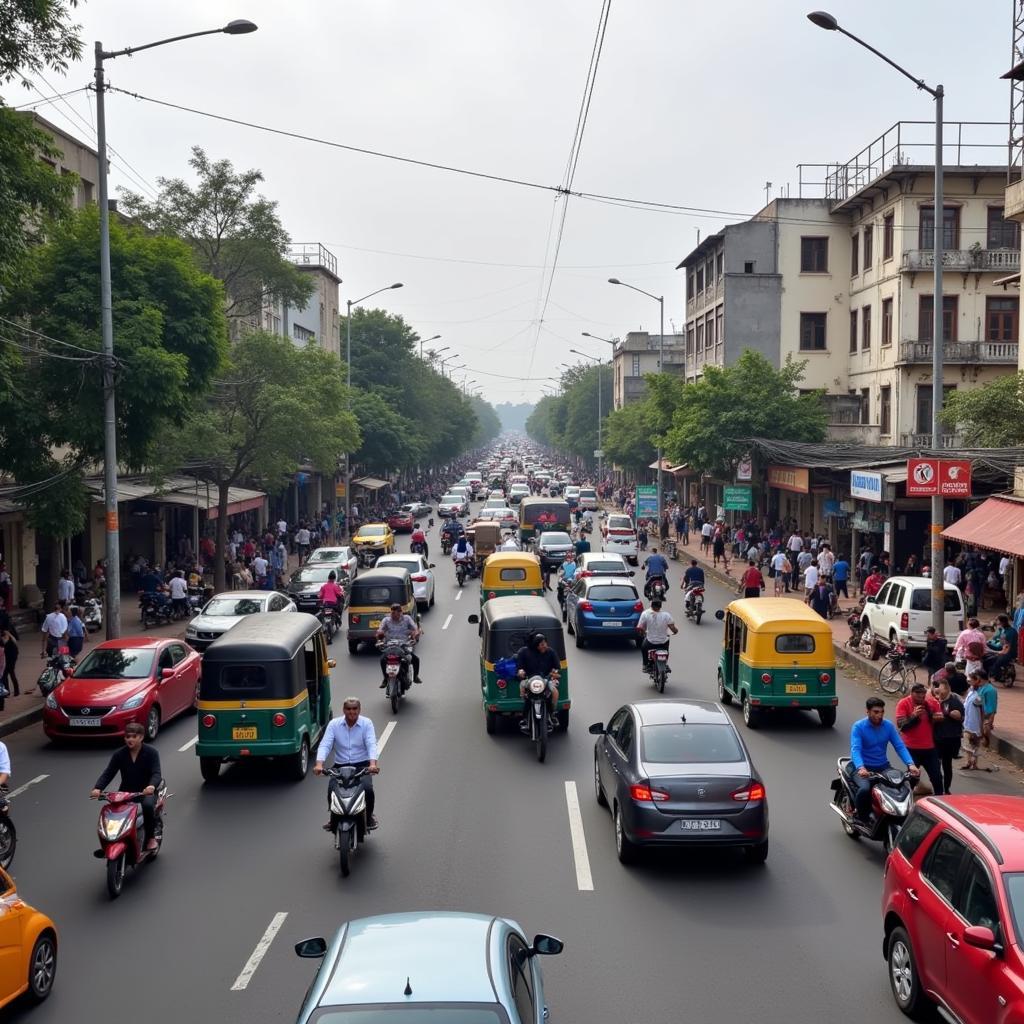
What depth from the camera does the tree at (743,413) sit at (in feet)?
147

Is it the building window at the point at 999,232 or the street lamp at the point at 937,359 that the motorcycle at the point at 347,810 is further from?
the building window at the point at 999,232

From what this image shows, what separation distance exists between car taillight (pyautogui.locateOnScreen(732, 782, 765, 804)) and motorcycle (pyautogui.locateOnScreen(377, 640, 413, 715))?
9.63m

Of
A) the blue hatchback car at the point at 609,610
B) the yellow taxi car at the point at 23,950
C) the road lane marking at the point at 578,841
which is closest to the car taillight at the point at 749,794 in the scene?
Result: the road lane marking at the point at 578,841

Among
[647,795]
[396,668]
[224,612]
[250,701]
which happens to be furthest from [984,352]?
[647,795]

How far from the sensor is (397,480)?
9800 centimetres

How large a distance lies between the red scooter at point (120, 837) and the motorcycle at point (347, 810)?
1.75m

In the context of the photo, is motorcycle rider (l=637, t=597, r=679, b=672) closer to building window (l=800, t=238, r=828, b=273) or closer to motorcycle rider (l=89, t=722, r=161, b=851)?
motorcycle rider (l=89, t=722, r=161, b=851)

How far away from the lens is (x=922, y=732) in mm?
13086

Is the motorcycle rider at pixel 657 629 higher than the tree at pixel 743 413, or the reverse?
the tree at pixel 743 413

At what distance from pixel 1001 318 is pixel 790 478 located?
10.7 metres

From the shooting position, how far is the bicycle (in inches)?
850

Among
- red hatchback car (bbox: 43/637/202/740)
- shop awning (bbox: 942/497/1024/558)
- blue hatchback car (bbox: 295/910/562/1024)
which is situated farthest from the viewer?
shop awning (bbox: 942/497/1024/558)

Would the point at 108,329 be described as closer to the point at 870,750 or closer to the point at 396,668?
the point at 396,668

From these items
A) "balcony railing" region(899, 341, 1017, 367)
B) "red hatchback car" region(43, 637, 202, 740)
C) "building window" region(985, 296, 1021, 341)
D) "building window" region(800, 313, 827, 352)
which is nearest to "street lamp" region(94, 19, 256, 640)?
"red hatchback car" region(43, 637, 202, 740)
